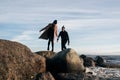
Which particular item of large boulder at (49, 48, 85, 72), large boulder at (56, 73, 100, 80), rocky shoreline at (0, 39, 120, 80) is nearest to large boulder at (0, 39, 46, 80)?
rocky shoreline at (0, 39, 120, 80)

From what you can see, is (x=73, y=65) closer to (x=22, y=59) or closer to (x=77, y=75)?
(x=77, y=75)

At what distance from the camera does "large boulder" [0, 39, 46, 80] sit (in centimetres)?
1461

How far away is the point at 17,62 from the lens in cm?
1533

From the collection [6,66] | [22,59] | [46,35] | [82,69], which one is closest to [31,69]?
[22,59]

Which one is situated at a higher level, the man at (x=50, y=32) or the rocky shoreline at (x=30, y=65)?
the man at (x=50, y=32)

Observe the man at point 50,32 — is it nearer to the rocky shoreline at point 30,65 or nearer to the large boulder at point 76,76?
the rocky shoreline at point 30,65

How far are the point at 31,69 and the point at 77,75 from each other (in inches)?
88.7

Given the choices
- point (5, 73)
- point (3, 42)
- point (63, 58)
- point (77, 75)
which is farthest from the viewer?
point (63, 58)

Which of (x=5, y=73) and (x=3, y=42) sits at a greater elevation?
(x=3, y=42)

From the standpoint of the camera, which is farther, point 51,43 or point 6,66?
point 51,43

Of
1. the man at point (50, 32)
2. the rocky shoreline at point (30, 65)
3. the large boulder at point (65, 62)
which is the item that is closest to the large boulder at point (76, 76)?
the rocky shoreline at point (30, 65)

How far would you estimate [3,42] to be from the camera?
15492mm

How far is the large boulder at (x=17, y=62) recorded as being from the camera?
1461 centimetres

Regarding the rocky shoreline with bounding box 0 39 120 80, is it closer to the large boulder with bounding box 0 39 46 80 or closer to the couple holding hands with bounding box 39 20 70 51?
the large boulder with bounding box 0 39 46 80
